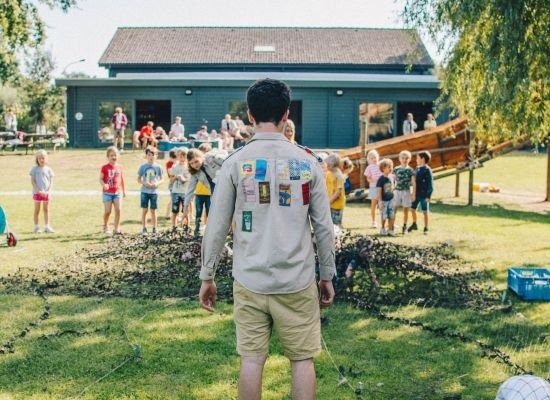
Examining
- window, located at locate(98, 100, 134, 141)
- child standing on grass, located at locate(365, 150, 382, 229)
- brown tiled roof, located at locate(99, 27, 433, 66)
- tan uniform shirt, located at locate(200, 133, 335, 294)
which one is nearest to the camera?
tan uniform shirt, located at locate(200, 133, 335, 294)

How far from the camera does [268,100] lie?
355 cm

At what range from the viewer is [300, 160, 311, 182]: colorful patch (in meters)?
3.53

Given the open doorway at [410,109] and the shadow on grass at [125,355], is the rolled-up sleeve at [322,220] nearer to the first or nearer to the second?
the shadow on grass at [125,355]

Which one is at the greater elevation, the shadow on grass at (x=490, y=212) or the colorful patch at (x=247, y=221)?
the colorful patch at (x=247, y=221)

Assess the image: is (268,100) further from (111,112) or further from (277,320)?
(111,112)

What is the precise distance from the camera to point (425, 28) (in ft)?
35.6

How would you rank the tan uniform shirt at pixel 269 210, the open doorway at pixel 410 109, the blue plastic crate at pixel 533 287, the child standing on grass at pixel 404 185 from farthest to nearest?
the open doorway at pixel 410 109 → the child standing on grass at pixel 404 185 → the blue plastic crate at pixel 533 287 → the tan uniform shirt at pixel 269 210

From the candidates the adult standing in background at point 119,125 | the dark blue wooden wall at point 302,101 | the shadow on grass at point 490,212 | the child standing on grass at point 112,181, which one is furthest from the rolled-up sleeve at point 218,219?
the dark blue wooden wall at point 302,101

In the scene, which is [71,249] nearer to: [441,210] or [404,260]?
[404,260]

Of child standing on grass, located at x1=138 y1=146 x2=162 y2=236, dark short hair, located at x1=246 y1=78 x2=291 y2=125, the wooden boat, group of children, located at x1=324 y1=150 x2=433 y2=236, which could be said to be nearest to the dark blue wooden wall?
the wooden boat

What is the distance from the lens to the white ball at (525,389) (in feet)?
10.4

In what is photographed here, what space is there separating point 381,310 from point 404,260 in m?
1.81

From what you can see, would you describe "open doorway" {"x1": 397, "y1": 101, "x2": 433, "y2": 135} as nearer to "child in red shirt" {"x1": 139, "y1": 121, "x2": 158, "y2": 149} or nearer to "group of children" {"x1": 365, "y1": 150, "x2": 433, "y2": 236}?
"child in red shirt" {"x1": 139, "y1": 121, "x2": 158, "y2": 149}

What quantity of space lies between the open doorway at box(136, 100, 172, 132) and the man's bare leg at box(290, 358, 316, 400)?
32.3 metres
